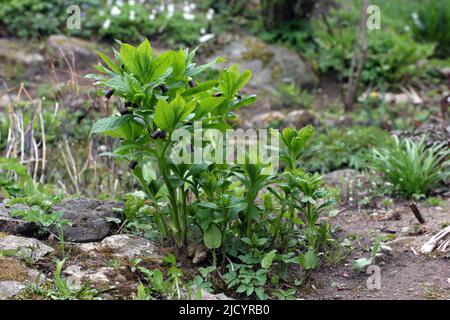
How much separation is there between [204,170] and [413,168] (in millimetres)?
2327

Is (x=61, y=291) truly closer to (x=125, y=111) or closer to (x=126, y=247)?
(x=126, y=247)

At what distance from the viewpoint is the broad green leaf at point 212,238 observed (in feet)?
10.6

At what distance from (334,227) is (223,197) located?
4.05ft

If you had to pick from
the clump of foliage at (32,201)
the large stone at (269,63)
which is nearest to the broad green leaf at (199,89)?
the clump of foliage at (32,201)

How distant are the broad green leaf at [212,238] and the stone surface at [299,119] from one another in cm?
350

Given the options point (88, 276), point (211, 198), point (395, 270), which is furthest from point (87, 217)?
point (395, 270)

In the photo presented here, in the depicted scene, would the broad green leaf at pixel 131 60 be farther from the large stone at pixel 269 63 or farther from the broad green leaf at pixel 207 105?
the large stone at pixel 269 63

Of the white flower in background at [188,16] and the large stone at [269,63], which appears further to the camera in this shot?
the white flower in background at [188,16]

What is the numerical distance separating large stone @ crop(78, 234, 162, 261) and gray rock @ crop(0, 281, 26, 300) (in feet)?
1.52

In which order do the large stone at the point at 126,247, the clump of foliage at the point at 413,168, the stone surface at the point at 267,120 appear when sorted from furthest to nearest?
the stone surface at the point at 267,120
the clump of foliage at the point at 413,168
the large stone at the point at 126,247

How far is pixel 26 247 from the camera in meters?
3.23

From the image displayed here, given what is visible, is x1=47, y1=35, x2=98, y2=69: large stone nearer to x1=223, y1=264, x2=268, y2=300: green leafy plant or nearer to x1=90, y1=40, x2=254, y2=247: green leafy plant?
x1=90, y1=40, x2=254, y2=247: green leafy plant

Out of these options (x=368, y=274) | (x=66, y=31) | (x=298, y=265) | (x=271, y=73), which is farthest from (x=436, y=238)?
(x=66, y=31)

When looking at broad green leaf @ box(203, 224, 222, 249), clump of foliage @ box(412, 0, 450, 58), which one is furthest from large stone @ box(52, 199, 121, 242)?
clump of foliage @ box(412, 0, 450, 58)
